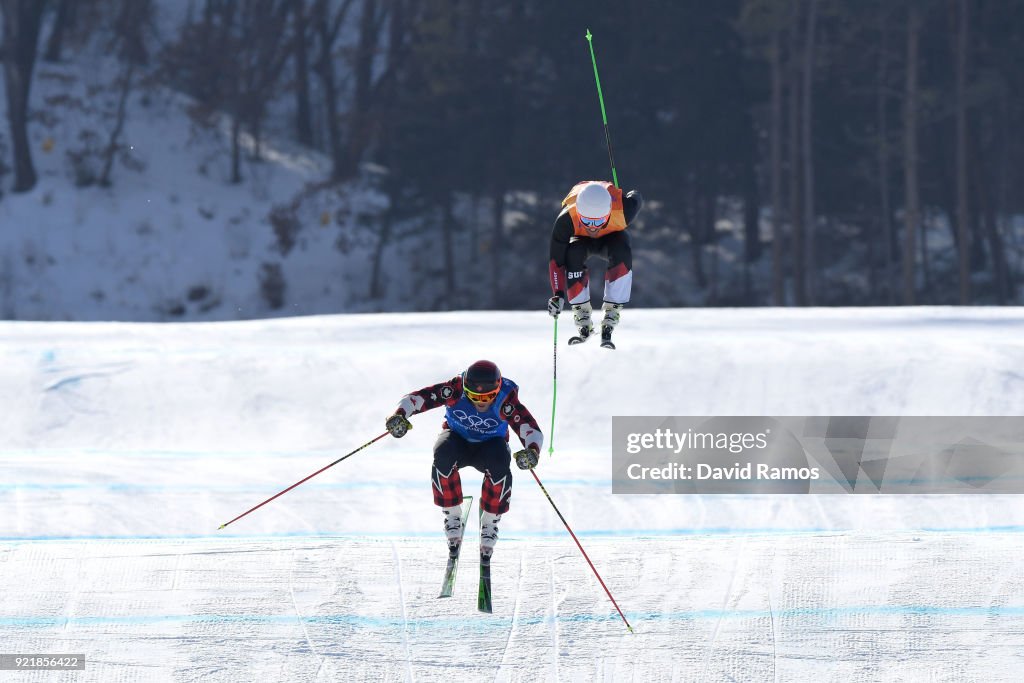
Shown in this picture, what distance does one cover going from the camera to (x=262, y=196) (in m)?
34.5

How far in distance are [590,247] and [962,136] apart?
24.6 m

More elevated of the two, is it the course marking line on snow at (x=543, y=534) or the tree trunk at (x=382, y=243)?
the tree trunk at (x=382, y=243)

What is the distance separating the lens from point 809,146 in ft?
103

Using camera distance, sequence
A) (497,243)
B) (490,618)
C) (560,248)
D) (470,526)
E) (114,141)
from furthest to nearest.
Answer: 1. (114,141)
2. (497,243)
3. (470,526)
4. (560,248)
5. (490,618)

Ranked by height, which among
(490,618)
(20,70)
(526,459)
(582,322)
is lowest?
(490,618)

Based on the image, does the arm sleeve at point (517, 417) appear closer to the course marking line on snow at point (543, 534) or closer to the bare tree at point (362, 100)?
the course marking line on snow at point (543, 534)

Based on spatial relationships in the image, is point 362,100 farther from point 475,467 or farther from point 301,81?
point 475,467

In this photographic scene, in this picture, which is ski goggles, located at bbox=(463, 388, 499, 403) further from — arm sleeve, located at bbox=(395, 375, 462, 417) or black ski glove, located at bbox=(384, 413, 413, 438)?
black ski glove, located at bbox=(384, 413, 413, 438)

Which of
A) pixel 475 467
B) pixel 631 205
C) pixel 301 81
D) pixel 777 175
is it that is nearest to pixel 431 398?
pixel 475 467

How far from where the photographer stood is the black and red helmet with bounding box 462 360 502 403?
7996 millimetres

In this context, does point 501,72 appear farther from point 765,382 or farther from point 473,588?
point 473,588

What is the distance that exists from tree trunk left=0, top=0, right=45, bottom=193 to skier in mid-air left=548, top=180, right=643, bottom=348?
27.0 meters

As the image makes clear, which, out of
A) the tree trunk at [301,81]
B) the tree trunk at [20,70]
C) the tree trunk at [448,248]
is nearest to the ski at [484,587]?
the tree trunk at [448,248]

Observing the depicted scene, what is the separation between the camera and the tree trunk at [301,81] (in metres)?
37.2
